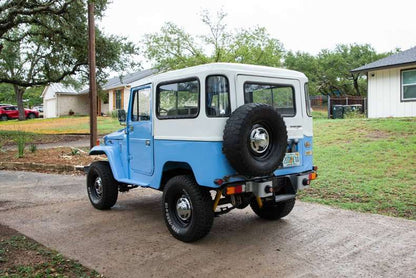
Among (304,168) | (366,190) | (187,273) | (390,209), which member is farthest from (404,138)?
(187,273)

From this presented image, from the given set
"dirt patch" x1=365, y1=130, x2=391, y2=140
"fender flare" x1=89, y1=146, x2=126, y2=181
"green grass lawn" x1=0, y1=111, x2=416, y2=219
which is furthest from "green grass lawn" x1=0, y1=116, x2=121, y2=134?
"fender flare" x1=89, y1=146, x2=126, y2=181

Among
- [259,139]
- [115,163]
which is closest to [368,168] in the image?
[259,139]

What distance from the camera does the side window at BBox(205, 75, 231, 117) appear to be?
4.44 m

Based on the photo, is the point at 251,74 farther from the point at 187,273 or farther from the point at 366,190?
the point at 366,190

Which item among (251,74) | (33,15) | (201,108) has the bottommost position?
(201,108)

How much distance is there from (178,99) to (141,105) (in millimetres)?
955

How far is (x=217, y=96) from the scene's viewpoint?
4.48 metres

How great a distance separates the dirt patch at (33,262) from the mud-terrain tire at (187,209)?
1.28 meters

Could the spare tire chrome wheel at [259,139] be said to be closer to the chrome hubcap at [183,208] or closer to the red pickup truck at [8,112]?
the chrome hubcap at [183,208]

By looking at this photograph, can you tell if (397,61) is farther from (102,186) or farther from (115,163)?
(102,186)

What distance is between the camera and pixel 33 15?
698 inches

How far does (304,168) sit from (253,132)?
1245 mm

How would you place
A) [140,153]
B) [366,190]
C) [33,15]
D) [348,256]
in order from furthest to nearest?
[33,15] < [366,190] < [140,153] < [348,256]

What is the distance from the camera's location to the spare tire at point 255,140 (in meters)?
4.15
